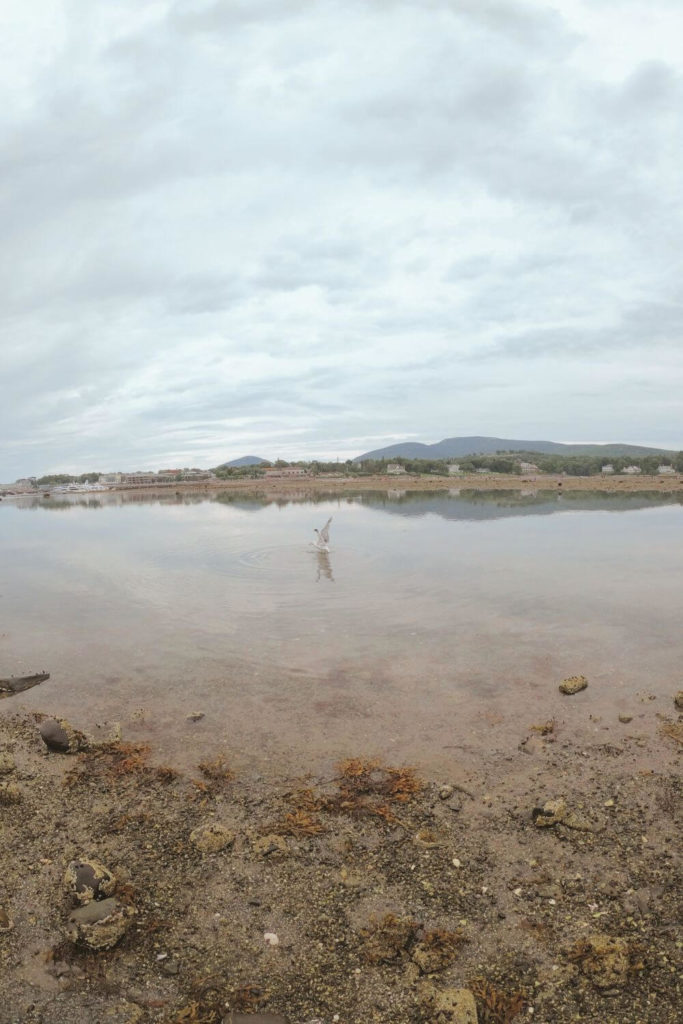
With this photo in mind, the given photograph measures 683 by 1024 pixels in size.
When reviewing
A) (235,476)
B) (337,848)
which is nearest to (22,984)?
(337,848)

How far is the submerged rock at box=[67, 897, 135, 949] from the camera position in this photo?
216 inches

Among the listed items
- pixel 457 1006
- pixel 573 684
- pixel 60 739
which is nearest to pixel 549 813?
pixel 457 1006

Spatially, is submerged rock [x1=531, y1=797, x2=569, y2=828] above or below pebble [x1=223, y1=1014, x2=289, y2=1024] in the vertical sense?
above

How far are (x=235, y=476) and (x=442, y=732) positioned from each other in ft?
567

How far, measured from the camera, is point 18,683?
12.8 metres

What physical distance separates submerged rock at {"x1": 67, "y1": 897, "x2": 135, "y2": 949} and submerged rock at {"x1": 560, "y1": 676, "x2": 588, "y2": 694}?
8.67 metres

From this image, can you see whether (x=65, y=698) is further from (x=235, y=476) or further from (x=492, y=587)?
(x=235, y=476)

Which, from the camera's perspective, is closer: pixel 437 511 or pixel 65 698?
pixel 65 698

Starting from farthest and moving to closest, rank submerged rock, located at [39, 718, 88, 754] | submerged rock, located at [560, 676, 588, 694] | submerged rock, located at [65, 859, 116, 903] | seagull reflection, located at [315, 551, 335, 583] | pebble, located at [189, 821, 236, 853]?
seagull reflection, located at [315, 551, 335, 583]
submerged rock, located at [560, 676, 588, 694]
submerged rock, located at [39, 718, 88, 754]
pebble, located at [189, 821, 236, 853]
submerged rock, located at [65, 859, 116, 903]

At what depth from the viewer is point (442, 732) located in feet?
32.6

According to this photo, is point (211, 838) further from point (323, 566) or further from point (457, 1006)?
point (323, 566)

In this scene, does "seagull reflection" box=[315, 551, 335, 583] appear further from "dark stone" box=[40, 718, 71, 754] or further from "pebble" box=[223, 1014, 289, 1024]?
"pebble" box=[223, 1014, 289, 1024]

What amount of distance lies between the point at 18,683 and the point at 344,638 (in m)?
7.88

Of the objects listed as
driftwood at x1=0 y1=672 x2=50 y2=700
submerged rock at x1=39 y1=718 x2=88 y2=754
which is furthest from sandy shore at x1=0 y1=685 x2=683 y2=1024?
driftwood at x1=0 y1=672 x2=50 y2=700
